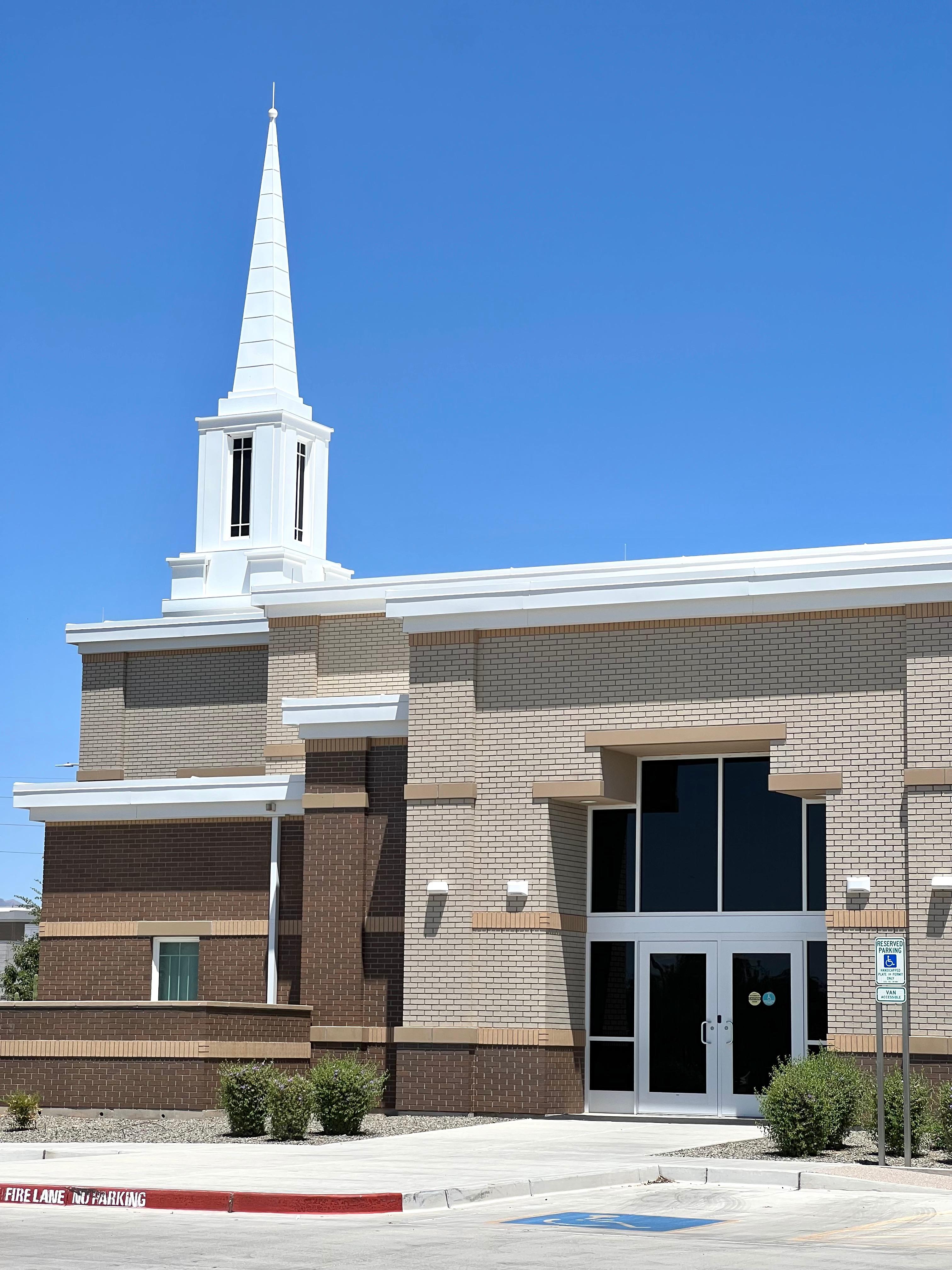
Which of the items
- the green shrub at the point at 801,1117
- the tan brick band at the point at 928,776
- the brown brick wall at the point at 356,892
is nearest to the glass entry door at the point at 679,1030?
the brown brick wall at the point at 356,892

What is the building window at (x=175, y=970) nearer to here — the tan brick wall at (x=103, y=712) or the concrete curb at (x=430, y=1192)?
the tan brick wall at (x=103, y=712)

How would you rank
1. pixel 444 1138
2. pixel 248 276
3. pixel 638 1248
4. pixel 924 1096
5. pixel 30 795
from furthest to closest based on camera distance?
pixel 248 276 < pixel 30 795 < pixel 444 1138 < pixel 924 1096 < pixel 638 1248

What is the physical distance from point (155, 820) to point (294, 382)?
1343cm

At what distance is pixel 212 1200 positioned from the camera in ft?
51.6

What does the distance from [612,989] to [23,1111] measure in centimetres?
820

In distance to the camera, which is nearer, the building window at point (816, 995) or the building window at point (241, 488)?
the building window at point (816, 995)

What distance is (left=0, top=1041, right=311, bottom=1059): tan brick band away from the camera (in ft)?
82.8

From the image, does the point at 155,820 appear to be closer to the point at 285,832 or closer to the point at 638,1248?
the point at 285,832

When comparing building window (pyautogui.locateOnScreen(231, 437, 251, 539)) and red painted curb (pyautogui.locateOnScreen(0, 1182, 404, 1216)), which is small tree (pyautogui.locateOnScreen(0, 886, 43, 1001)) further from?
red painted curb (pyautogui.locateOnScreen(0, 1182, 404, 1216))

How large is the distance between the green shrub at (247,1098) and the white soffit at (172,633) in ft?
42.0

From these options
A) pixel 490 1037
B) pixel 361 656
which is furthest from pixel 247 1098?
pixel 361 656

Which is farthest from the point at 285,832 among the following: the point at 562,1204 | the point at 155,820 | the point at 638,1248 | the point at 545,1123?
the point at 638,1248

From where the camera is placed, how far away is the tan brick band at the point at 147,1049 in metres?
25.2

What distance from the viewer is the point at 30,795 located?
1228 inches
